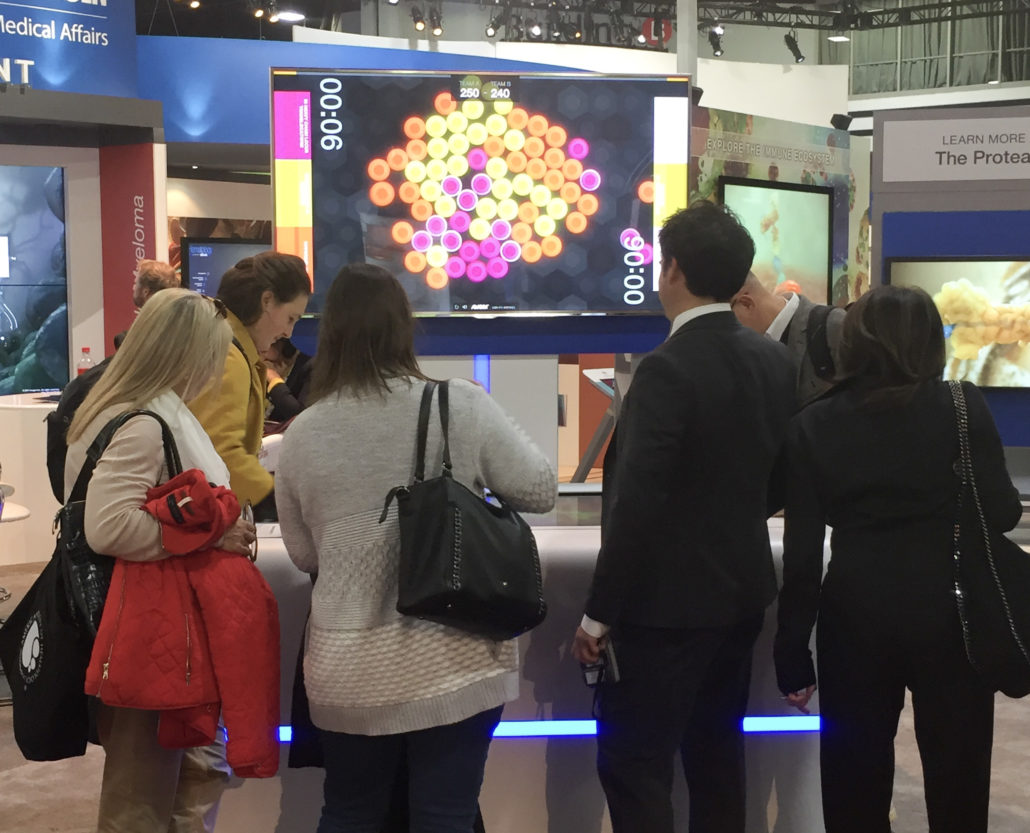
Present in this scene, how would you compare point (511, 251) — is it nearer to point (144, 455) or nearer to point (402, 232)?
point (402, 232)

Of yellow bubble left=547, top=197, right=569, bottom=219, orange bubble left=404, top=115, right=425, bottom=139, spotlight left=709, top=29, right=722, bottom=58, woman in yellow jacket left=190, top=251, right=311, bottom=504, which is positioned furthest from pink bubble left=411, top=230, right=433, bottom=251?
spotlight left=709, top=29, right=722, bottom=58

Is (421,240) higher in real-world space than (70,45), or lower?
lower

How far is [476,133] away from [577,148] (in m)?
0.37

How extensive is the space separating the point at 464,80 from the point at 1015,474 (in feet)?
15.3

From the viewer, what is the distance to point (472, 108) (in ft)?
14.0

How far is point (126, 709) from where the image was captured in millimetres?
2107

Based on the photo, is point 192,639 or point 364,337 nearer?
point 364,337

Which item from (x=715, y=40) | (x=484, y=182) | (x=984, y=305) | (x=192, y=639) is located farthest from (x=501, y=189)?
(x=715, y=40)

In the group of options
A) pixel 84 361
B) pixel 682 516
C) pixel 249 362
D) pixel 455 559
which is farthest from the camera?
pixel 84 361

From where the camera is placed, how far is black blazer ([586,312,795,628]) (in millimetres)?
1972

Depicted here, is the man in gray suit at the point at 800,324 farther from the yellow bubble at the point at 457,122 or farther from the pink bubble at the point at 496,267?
the yellow bubble at the point at 457,122

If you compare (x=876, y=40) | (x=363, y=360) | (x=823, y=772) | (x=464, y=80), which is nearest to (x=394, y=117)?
(x=464, y=80)

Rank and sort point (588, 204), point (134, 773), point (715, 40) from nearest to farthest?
1. point (134, 773)
2. point (588, 204)
3. point (715, 40)

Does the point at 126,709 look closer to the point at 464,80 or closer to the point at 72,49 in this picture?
the point at 464,80
